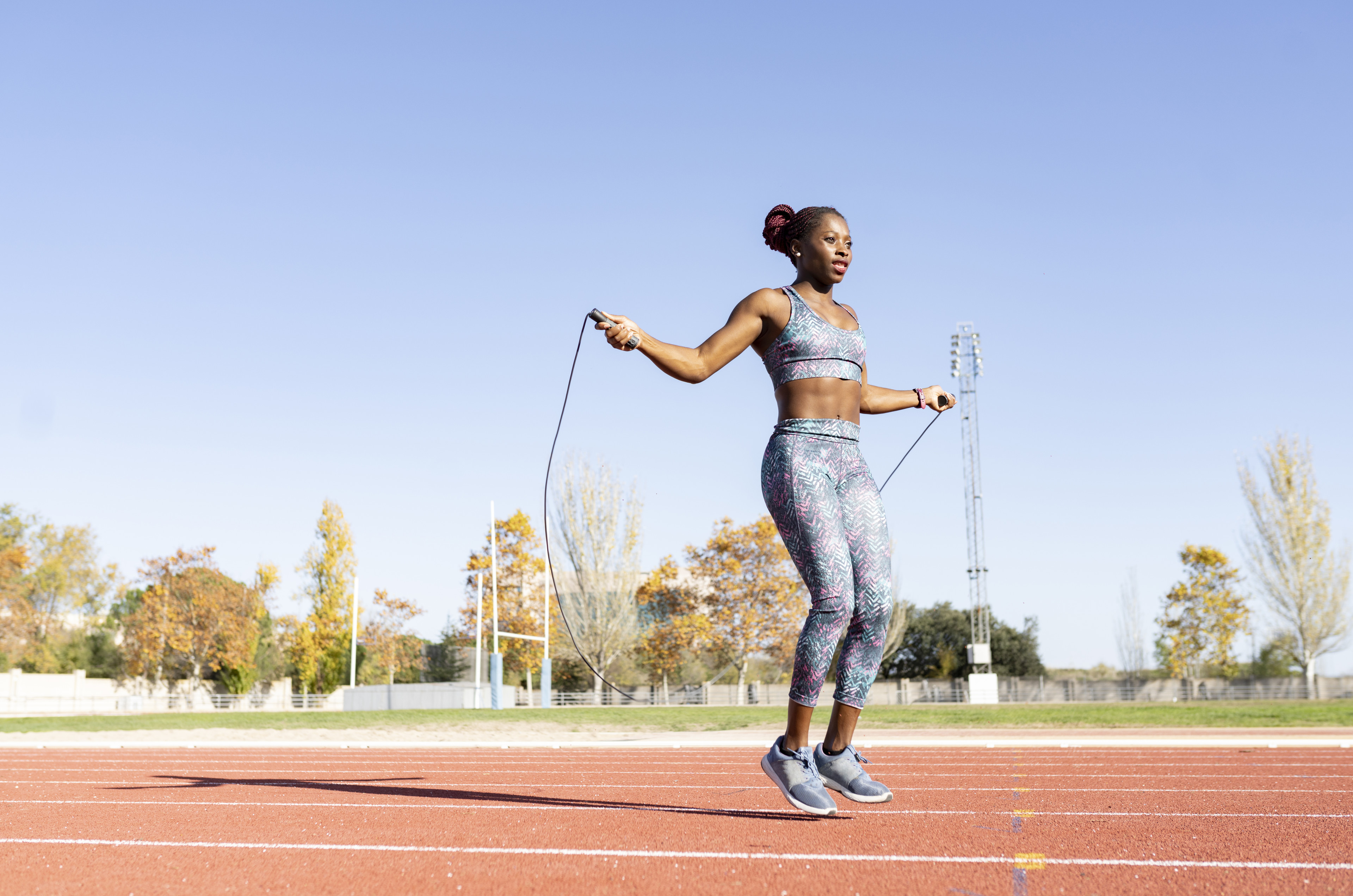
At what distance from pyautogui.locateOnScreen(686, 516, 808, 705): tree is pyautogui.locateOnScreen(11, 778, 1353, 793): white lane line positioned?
1487 inches

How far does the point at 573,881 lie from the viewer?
9.36ft

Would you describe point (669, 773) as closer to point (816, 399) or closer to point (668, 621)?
point (816, 399)

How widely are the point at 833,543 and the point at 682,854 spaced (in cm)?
131

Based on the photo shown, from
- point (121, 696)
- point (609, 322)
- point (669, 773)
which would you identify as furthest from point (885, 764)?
point (121, 696)

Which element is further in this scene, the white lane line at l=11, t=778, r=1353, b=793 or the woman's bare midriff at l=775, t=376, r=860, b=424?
the white lane line at l=11, t=778, r=1353, b=793

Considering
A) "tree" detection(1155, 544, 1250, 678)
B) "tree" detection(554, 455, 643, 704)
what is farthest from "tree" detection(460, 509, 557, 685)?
"tree" detection(1155, 544, 1250, 678)

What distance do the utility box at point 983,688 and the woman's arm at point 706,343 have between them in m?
41.0

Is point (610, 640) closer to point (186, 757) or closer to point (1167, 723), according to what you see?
point (1167, 723)

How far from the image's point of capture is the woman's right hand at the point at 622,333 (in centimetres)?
370

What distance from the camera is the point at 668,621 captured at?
151ft

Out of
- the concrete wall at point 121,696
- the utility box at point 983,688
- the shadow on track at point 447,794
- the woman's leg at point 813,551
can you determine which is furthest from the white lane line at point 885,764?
the concrete wall at point 121,696

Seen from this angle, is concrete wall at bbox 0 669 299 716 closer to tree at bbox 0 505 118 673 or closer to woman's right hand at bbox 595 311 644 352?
tree at bbox 0 505 118 673

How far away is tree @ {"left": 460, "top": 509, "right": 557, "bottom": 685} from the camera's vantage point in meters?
43.8

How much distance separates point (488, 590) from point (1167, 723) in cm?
2988
